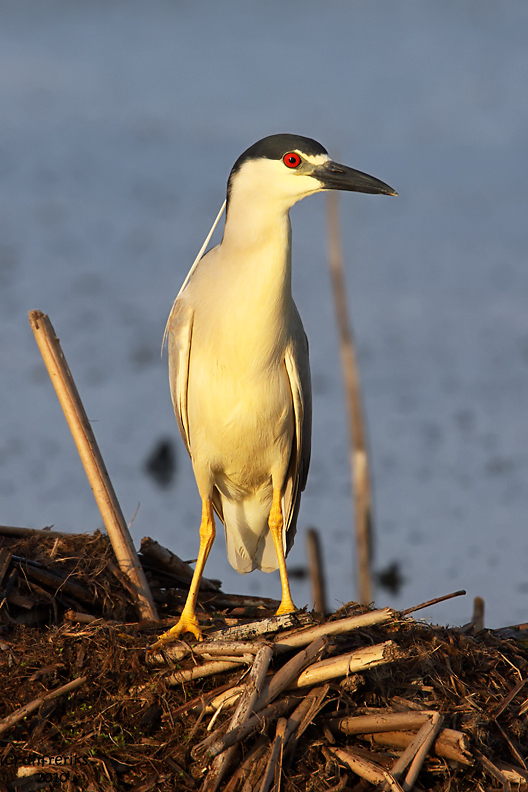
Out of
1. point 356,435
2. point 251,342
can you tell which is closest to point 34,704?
point 251,342

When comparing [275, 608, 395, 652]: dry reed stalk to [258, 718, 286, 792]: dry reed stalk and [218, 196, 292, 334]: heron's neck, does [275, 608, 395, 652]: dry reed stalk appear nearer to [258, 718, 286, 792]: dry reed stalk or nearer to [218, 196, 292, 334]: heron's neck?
[258, 718, 286, 792]: dry reed stalk

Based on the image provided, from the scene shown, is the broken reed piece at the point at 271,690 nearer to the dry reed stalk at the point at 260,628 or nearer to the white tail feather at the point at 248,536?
the dry reed stalk at the point at 260,628

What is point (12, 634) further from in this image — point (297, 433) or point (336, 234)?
point (336, 234)

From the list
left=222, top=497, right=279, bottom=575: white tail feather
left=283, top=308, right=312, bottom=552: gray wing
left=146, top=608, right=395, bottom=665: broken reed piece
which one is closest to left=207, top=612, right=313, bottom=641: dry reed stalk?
left=146, top=608, right=395, bottom=665: broken reed piece

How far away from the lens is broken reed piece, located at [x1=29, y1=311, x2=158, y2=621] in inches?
187

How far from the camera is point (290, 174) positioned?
4.68 metres

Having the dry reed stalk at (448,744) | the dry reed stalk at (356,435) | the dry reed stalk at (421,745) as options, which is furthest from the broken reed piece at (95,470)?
the dry reed stalk at (356,435)

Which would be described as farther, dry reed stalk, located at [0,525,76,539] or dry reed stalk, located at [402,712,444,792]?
dry reed stalk, located at [0,525,76,539]

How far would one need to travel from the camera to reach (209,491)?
5.16 metres

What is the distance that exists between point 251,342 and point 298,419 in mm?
648

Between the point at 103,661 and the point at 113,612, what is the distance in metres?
0.93

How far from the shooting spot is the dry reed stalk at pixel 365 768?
3148 millimetres

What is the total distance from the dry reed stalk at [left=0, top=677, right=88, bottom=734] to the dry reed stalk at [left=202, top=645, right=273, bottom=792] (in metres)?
0.70

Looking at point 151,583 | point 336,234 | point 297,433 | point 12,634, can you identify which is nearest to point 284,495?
point 297,433
